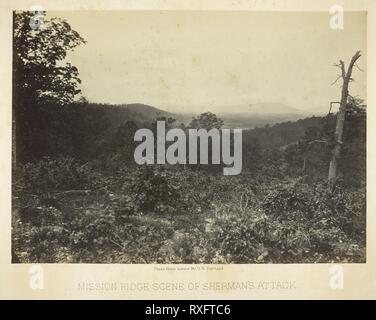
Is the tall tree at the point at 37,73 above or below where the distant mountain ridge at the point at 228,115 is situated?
above

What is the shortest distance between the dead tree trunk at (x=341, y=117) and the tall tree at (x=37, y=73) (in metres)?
2.22

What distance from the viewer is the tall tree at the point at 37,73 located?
401 centimetres

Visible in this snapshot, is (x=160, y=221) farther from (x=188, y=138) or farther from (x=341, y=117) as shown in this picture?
(x=341, y=117)

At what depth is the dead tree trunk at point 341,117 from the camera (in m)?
4.02

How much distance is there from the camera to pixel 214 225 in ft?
13.1

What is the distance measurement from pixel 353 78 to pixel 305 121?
538 mm

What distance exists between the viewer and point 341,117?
4020 millimetres

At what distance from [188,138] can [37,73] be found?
1399 millimetres

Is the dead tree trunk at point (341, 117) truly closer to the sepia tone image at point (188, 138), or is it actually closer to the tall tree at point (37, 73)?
the sepia tone image at point (188, 138)

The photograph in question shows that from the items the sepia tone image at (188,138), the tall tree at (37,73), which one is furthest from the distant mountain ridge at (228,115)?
the tall tree at (37,73)

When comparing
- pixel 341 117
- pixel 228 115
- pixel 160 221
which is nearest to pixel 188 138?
pixel 228 115
